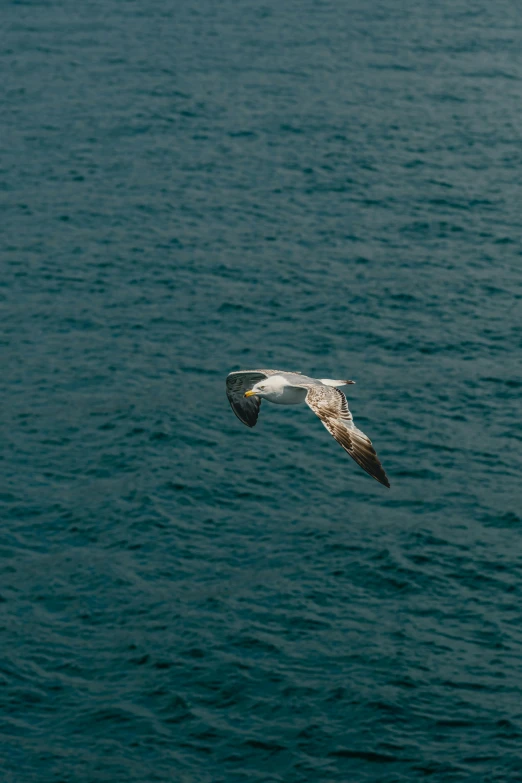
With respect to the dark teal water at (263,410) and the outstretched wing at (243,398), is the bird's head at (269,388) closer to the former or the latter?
the outstretched wing at (243,398)

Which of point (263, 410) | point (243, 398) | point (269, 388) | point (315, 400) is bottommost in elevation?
point (263, 410)

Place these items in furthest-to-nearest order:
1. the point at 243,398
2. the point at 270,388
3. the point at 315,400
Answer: the point at 243,398 < the point at 270,388 < the point at 315,400

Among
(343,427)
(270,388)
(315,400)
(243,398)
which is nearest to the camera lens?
(343,427)

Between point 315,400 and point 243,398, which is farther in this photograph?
point 243,398

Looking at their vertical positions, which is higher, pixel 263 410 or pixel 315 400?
pixel 315 400

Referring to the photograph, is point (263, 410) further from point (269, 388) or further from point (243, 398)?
point (269, 388)

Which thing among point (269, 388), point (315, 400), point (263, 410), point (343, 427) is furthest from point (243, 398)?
point (263, 410)

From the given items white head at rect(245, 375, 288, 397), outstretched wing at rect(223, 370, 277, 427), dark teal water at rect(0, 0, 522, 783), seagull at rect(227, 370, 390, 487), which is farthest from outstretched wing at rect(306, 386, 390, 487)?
dark teal water at rect(0, 0, 522, 783)
